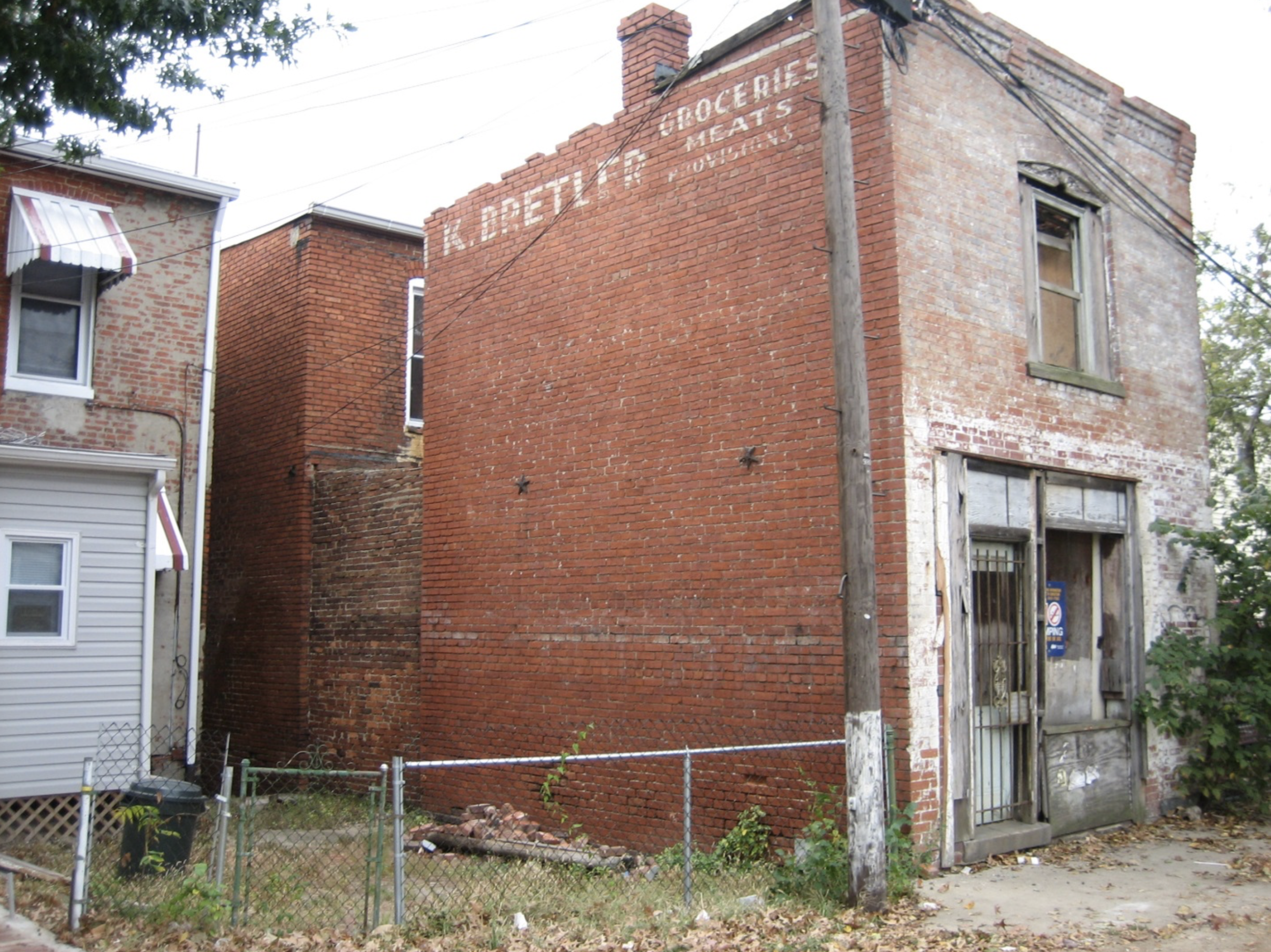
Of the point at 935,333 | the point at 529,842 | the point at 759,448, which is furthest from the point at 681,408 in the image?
the point at 529,842

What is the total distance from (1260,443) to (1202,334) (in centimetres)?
245

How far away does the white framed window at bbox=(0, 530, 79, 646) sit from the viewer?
10.9 meters

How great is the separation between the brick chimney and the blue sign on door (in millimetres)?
6191

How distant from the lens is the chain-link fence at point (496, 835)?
765cm

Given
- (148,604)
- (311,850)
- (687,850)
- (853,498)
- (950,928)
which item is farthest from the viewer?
(148,604)

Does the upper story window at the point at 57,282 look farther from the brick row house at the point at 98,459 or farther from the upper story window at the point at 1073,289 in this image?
the upper story window at the point at 1073,289

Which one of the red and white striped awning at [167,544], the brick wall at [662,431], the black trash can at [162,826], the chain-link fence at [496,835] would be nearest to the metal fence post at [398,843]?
the chain-link fence at [496,835]

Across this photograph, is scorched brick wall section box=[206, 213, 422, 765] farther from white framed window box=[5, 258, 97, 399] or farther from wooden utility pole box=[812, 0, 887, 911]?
wooden utility pole box=[812, 0, 887, 911]

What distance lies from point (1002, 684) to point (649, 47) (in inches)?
270

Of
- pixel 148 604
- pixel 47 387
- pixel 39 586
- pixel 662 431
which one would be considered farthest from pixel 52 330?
pixel 662 431

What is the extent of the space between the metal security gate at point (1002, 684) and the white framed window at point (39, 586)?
8232mm

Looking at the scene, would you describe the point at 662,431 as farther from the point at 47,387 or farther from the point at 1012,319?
the point at 47,387

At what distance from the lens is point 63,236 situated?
40.7 feet

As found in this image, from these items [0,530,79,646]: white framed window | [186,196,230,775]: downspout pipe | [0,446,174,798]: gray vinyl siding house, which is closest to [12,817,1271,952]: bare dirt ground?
[0,446,174,798]: gray vinyl siding house
